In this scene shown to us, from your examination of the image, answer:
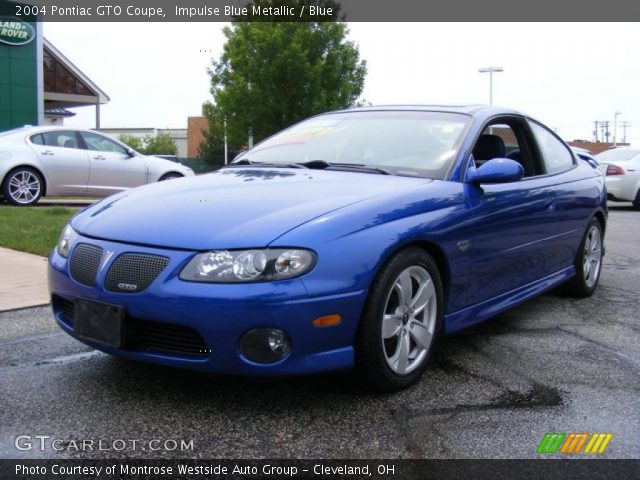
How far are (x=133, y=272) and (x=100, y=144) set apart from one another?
9555 mm

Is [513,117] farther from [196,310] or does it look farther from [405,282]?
[196,310]

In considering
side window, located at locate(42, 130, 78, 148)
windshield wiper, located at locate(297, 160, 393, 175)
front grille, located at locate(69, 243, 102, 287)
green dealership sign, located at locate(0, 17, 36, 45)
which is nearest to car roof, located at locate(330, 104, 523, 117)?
windshield wiper, located at locate(297, 160, 393, 175)

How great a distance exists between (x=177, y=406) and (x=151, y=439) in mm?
346

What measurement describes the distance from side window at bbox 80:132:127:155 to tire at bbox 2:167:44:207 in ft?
3.28

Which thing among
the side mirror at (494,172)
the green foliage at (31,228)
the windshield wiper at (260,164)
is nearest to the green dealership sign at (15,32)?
the green foliage at (31,228)

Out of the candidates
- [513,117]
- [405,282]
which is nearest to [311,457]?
[405,282]

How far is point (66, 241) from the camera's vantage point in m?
3.37

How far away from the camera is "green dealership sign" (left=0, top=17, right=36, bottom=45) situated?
904 inches

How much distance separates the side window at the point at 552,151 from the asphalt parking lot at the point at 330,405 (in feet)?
4.62

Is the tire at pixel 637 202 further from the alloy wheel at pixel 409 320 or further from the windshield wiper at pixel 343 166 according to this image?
the alloy wheel at pixel 409 320

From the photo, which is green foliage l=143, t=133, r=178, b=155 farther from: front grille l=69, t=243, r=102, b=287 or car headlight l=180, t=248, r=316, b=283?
car headlight l=180, t=248, r=316, b=283

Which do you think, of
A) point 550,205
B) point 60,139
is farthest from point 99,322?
point 60,139

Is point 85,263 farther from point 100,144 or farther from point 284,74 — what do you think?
point 284,74

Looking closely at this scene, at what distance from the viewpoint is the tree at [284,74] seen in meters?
23.9
